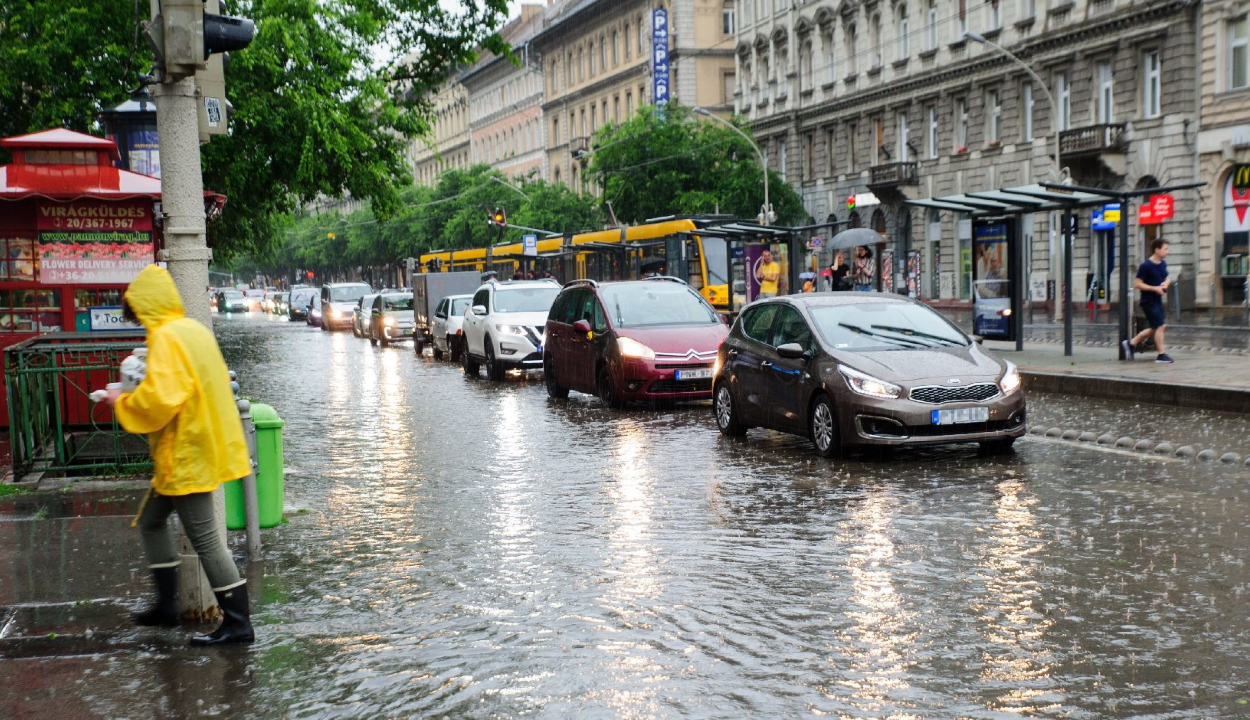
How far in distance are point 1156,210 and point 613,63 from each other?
4733 centimetres

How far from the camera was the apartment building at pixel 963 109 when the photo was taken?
41.6 metres

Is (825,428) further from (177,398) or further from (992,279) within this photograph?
(992,279)

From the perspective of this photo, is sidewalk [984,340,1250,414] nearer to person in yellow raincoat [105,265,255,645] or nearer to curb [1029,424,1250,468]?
curb [1029,424,1250,468]

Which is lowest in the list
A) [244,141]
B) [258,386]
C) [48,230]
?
[258,386]

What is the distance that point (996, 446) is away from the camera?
12.8m

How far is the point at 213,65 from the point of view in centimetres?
896

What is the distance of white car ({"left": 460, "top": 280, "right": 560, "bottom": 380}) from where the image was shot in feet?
81.4

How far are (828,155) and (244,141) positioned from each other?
120 ft

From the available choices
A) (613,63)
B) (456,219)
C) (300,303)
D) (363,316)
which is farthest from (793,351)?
(456,219)

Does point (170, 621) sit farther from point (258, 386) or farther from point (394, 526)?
point (258, 386)

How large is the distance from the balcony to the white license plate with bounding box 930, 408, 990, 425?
42324 mm

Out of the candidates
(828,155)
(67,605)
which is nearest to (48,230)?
(67,605)

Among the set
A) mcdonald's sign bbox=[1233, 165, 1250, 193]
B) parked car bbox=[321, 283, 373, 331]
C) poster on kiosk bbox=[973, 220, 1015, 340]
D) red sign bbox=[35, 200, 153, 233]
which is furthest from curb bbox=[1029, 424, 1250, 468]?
parked car bbox=[321, 283, 373, 331]

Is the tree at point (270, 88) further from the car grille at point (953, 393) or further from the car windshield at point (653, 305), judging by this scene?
the car grille at point (953, 393)
